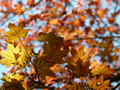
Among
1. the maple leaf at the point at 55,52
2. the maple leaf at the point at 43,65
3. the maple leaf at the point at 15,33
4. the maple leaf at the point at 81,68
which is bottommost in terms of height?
the maple leaf at the point at 81,68

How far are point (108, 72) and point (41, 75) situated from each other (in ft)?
1.87

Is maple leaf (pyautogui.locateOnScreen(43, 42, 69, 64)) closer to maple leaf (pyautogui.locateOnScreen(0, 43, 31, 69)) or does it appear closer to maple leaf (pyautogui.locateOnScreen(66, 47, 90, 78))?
maple leaf (pyautogui.locateOnScreen(66, 47, 90, 78))

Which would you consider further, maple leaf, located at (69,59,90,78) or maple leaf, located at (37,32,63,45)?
maple leaf, located at (37,32,63,45)

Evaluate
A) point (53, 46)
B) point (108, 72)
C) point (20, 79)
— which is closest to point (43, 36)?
point (53, 46)

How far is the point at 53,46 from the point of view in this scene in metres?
0.93

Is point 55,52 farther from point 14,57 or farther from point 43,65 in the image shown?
point 14,57

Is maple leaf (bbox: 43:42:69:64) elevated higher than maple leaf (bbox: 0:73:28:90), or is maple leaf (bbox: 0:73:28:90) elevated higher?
maple leaf (bbox: 43:42:69:64)

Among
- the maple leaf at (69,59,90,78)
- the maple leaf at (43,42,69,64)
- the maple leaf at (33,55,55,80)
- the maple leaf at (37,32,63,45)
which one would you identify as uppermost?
the maple leaf at (37,32,63,45)

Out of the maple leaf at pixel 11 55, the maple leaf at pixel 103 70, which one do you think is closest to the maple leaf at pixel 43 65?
the maple leaf at pixel 11 55

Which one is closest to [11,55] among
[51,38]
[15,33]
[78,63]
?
[15,33]

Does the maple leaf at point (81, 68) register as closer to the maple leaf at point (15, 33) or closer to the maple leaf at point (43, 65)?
the maple leaf at point (43, 65)

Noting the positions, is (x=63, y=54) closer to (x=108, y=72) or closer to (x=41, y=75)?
(x=41, y=75)

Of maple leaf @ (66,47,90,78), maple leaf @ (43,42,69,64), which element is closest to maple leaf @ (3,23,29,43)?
maple leaf @ (43,42,69,64)

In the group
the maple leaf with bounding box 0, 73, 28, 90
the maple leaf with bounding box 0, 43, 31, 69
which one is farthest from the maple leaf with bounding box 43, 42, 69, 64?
the maple leaf with bounding box 0, 73, 28, 90
